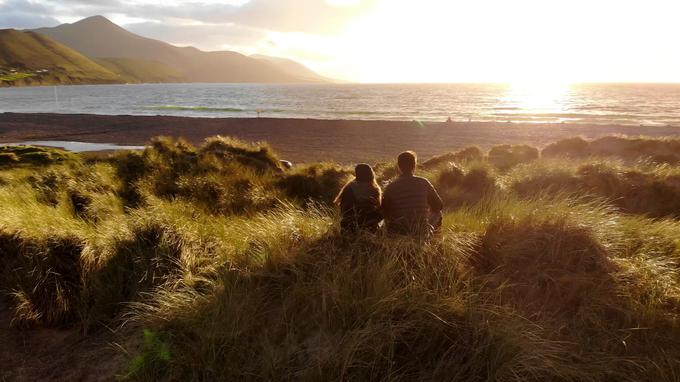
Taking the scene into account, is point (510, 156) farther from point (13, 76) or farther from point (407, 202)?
point (13, 76)

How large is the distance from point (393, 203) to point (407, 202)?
180mm

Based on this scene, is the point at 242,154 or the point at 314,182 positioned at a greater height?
the point at 242,154

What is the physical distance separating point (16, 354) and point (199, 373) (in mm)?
2054

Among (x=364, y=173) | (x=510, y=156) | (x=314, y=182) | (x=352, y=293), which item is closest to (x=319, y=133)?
(x=510, y=156)

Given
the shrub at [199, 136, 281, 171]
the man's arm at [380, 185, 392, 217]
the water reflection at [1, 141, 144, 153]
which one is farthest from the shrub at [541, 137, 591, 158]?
the water reflection at [1, 141, 144, 153]

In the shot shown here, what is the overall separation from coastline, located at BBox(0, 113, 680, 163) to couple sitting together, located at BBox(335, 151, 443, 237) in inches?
633

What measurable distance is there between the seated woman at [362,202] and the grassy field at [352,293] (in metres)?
0.34

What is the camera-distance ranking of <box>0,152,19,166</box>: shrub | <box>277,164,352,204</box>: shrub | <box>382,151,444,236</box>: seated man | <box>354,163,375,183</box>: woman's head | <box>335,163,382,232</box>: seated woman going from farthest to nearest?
<box>0,152,19,166</box>: shrub, <box>277,164,352,204</box>: shrub, <box>354,163,375,183</box>: woman's head, <box>335,163,382,232</box>: seated woman, <box>382,151,444,236</box>: seated man

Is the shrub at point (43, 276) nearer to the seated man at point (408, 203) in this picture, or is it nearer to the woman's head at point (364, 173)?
the woman's head at point (364, 173)

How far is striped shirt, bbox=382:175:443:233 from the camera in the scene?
4.88 metres

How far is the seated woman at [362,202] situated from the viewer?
16.4 ft

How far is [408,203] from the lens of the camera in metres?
4.98

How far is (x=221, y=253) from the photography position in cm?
454

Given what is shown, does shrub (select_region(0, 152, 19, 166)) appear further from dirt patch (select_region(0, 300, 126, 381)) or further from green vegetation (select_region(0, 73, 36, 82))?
green vegetation (select_region(0, 73, 36, 82))
